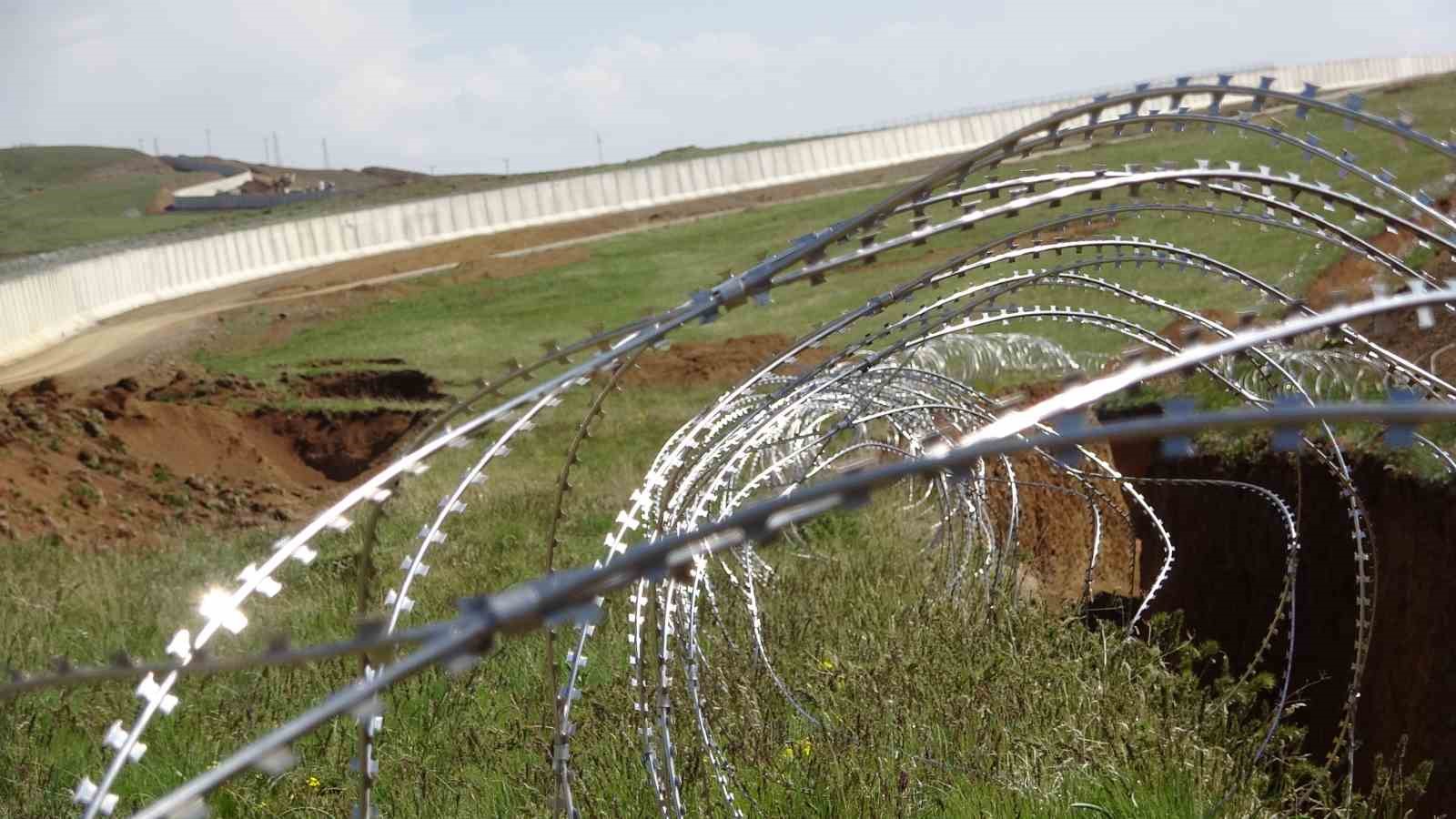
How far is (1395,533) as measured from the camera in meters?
8.49

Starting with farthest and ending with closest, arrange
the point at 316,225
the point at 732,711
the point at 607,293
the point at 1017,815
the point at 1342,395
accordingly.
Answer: the point at 316,225, the point at 607,293, the point at 1342,395, the point at 732,711, the point at 1017,815

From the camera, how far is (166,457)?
21.5 m

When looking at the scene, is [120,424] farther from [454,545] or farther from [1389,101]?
[1389,101]

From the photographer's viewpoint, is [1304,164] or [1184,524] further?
[1304,164]

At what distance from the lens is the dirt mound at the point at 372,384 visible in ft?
90.3

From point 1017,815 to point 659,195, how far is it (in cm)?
4300

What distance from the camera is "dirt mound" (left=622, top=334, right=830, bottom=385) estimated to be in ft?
84.4

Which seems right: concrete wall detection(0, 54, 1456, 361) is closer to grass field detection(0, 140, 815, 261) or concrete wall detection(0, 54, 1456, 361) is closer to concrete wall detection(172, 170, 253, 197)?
grass field detection(0, 140, 815, 261)

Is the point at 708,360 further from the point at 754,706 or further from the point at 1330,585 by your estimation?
the point at 754,706

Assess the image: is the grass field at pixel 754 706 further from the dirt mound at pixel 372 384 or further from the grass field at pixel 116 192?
the grass field at pixel 116 192

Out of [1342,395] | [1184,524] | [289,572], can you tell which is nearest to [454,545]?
[289,572]

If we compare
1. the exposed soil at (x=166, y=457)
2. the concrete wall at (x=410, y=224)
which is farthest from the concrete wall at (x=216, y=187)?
the exposed soil at (x=166, y=457)

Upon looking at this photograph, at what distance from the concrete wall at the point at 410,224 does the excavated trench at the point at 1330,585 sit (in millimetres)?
23171

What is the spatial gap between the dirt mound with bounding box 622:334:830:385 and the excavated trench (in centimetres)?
1359
